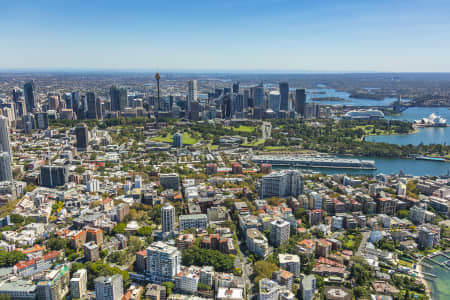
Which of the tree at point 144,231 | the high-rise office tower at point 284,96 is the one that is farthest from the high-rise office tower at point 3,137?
the high-rise office tower at point 284,96

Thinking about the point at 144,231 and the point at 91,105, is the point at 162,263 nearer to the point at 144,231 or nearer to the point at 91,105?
the point at 144,231

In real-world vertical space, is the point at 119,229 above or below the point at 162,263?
below

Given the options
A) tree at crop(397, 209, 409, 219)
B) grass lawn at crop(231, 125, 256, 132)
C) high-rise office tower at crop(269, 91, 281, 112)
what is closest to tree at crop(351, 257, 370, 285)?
tree at crop(397, 209, 409, 219)

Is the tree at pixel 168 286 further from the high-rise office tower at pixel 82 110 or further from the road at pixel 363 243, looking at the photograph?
the high-rise office tower at pixel 82 110

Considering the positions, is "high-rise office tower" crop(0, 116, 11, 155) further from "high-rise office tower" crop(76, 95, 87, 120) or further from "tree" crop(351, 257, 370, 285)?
"tree" crop(351, 257, 370, 285)

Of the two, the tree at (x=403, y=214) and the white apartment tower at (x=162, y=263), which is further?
the tree at (x=403, y=214)

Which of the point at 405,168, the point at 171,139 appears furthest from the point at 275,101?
the point at 405,168

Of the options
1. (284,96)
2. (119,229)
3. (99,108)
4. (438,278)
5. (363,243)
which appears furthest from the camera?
(284,96)
